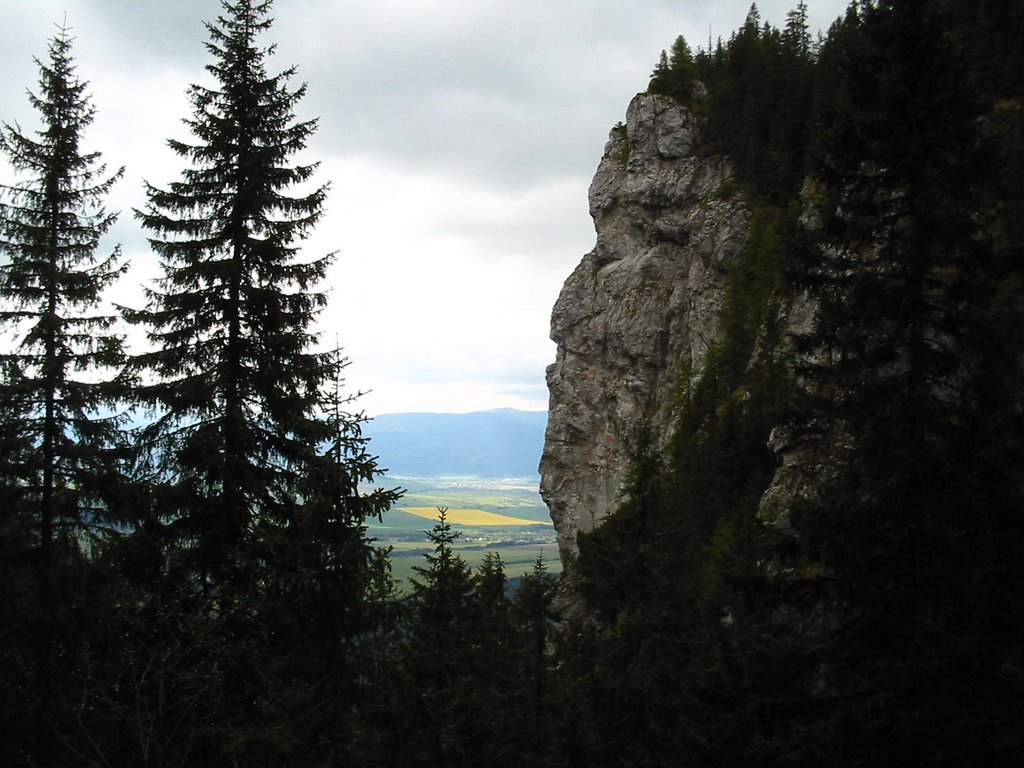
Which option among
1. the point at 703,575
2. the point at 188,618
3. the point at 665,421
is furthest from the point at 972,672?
the point at 665,421

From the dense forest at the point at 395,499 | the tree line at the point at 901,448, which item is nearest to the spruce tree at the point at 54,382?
Answer: the dense forest at the point at 395,499

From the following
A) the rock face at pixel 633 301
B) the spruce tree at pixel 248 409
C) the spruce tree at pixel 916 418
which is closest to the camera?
the spruce tree at pixel 916 418

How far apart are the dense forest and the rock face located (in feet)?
98.6

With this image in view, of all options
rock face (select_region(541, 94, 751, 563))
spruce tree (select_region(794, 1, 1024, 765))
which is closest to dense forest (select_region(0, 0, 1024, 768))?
spruce tree (select_region(794, 1, 1024, 765))

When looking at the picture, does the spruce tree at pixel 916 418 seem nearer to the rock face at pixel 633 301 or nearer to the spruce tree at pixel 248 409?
the spruce tree at pixel 248 409

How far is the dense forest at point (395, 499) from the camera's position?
738 centimetres

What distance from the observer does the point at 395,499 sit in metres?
11.1

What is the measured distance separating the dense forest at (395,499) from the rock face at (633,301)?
98.6 ft

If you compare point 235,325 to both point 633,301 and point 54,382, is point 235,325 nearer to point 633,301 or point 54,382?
point 54,382

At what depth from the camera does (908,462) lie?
7.48 meters

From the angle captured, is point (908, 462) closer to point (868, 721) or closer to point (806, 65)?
point (868, 721)

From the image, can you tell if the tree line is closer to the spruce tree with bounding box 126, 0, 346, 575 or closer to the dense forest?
the dense forest

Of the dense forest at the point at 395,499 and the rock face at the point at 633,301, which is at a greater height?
the rock face at the point at 633,301

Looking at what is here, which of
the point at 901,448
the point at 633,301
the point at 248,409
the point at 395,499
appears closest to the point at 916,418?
the point at 901,448
